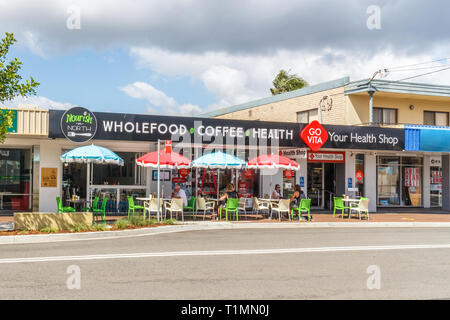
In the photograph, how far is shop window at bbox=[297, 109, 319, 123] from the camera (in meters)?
26.6

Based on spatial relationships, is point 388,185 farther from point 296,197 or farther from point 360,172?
point 296,197

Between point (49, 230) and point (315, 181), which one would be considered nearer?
point (49, 230)

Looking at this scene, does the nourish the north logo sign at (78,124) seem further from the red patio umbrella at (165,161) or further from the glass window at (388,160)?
the glass window at (388,160)

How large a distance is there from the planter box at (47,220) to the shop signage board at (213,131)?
4.65 metres

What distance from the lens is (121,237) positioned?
12.7m

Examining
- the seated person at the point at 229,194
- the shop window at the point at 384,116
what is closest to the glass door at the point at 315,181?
the shop window at the point at 384,116

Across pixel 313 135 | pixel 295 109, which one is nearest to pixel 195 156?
pixel 313 135

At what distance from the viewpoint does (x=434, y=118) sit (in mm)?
25844

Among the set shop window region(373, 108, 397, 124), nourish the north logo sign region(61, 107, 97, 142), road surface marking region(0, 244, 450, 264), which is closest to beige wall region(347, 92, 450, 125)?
shop window region(373, 108, 397, 124)

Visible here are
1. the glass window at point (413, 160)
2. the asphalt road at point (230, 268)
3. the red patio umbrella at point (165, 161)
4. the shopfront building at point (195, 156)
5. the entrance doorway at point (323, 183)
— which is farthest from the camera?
the glass window at point (413, 160)

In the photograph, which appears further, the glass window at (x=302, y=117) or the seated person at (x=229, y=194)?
the glass window at (x=302, y=117)

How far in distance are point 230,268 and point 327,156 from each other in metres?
15.5

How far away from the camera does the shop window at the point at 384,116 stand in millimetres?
24688
